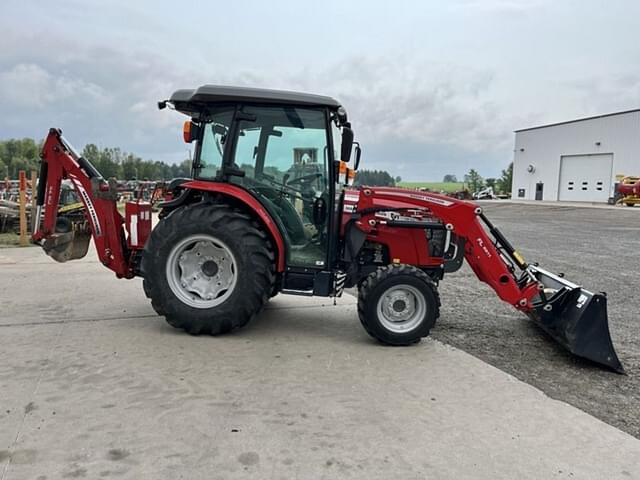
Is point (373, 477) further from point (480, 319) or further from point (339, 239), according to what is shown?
point (480, 319)

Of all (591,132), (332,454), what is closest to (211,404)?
(332,454)

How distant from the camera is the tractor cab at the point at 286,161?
511 cm

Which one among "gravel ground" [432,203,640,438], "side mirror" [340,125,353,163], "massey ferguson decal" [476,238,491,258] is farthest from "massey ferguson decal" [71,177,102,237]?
"massey ferguson decal" [476,238,491,258]

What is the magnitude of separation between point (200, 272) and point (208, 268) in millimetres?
97

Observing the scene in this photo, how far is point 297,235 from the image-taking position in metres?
5.22

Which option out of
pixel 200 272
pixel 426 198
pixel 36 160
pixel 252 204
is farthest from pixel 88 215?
pixel 36 160

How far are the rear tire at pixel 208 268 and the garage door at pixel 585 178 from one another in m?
40.7

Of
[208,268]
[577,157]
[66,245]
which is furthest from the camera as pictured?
[577,157]

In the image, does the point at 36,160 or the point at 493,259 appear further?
the point at 36,160

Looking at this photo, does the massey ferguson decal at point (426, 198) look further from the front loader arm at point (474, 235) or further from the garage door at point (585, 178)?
the garage door at point (585, 178)

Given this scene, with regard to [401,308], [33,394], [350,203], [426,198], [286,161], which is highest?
[286,161]

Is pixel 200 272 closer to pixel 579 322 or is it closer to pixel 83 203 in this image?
pixel 83 203

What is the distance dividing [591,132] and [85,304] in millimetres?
42695

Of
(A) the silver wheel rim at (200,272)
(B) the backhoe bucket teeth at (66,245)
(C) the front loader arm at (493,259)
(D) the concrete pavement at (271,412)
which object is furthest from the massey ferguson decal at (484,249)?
(B) the backhoe bucket teeth at (66,245)
